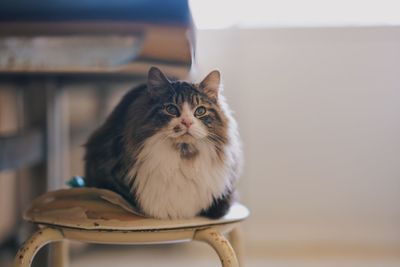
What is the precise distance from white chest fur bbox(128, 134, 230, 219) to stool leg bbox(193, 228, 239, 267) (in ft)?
0.12

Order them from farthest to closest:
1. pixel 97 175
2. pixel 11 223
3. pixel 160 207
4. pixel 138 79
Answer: pixel 11 223
pixel 138 79
pixel 97 175
pixel 160 207

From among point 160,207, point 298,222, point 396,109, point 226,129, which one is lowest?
point 298,222

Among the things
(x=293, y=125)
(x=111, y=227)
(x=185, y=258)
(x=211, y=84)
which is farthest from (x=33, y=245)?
(x=293, y=125)

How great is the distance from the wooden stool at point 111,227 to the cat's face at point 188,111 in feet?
0.42

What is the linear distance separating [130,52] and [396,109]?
115 cm

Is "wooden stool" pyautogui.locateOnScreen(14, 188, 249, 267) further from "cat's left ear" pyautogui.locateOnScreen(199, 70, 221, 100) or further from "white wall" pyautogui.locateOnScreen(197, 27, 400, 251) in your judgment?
"white wall" pyautogui.locateOnScreen(197, 27, 400, 251)

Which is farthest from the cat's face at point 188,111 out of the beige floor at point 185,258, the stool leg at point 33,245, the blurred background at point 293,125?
the beige floor at point 185,258

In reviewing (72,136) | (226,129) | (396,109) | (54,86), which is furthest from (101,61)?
(396,109)

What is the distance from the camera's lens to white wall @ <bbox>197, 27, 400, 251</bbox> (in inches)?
69.6

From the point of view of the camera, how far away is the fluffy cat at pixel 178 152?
77 cm

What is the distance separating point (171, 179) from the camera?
78 cm

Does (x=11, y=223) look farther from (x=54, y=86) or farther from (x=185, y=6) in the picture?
(x=185, y=6)

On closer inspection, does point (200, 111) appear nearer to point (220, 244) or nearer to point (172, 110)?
point (172, 110)

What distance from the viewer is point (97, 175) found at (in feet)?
2.93
